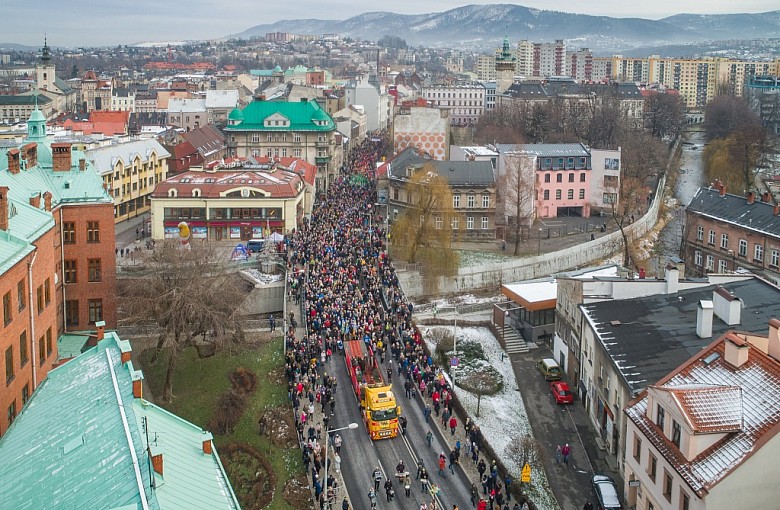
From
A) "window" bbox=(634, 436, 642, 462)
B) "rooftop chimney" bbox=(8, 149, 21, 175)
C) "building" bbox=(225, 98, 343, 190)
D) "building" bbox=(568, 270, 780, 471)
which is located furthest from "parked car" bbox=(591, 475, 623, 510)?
"building" bbox=(225, 98, 343, 190)

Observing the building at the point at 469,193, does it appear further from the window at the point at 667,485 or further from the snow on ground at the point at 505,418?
the window at the point at 667,485

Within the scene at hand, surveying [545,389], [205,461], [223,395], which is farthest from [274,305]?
[205,461]

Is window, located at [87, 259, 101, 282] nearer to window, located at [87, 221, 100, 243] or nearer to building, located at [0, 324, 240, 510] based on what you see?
window, located at [87, 221, 100, 243]

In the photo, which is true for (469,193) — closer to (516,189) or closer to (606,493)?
(516,189)

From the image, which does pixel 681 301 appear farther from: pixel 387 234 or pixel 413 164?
pixel 413 164

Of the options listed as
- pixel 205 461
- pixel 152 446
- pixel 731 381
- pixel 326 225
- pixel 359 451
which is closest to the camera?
pixel 152 446

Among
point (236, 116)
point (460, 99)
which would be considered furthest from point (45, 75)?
point (236, 116)
